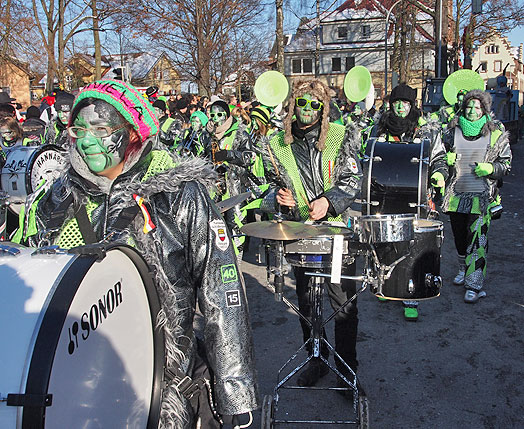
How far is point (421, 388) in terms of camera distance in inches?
148

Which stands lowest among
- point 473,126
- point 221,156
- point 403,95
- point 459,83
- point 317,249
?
point 317,249

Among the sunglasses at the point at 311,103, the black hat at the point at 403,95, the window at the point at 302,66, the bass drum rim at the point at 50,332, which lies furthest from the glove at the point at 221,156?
the window at the point at 302,66

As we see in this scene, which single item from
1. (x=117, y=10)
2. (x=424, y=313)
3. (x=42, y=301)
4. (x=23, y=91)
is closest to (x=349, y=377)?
(x=424, y=313)

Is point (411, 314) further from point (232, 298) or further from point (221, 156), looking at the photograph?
point (232, 298)

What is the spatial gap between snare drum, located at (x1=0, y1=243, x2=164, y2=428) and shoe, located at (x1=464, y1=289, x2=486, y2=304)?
421 cm

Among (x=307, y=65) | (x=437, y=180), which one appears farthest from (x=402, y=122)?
(x=307, y=65)

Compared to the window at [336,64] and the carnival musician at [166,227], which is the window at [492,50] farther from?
the carnival musician at [166,227]

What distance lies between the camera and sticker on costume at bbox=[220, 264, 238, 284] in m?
1.92

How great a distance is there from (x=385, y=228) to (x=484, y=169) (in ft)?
8.84

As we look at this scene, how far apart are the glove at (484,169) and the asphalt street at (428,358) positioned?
1.21 m

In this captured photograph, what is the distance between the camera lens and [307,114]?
11.5 ft

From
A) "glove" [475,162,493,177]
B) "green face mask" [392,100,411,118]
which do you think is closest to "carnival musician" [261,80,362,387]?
"glove" [475,162,493,177]

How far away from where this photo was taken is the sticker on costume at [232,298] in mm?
1913

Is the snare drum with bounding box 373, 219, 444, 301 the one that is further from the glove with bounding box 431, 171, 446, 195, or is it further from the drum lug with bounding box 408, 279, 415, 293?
the glove with bounding box 431, 171, 446, 195
